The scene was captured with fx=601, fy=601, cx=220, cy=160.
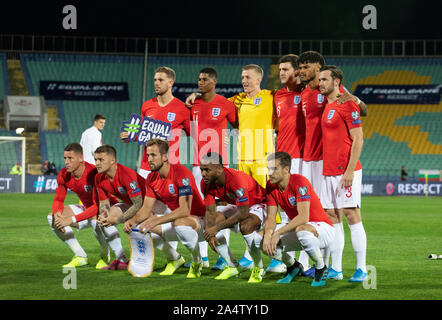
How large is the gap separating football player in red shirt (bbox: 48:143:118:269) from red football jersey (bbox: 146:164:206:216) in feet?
3.02

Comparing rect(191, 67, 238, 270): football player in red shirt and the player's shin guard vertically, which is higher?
rect(191, 67, 238, 270): football player in red shirt

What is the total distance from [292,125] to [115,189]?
2.37m

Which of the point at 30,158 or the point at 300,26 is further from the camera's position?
the point at 300,26

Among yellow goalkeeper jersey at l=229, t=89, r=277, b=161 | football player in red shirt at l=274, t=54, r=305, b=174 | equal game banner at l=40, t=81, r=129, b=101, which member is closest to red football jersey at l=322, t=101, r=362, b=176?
football player in red shirt at l=274, t=54, r=305, b=174

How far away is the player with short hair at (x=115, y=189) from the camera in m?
7.30

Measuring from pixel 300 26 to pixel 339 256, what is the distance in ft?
127

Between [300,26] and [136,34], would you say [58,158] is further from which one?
[300,26]

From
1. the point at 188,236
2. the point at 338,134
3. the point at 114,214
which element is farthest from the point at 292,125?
the point at 114,214

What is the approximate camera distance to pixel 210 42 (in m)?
44.0

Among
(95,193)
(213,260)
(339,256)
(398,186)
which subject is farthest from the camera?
(398,186)

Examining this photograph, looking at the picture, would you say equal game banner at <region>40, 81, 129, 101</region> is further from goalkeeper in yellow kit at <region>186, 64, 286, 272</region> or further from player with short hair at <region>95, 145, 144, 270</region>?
player with short hair at <region>95, 145, 144, 270</region>

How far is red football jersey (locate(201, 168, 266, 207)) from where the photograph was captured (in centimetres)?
668

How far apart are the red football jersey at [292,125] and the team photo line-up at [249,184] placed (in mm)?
13

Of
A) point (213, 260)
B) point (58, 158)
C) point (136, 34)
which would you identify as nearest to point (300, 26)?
point (136, 34)
